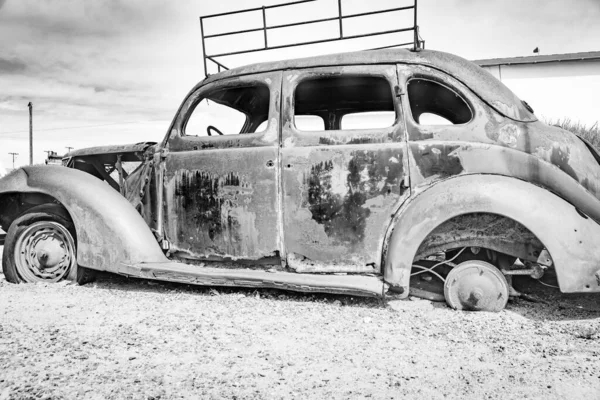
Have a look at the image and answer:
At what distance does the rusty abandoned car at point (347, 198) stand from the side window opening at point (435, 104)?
0.02 meters

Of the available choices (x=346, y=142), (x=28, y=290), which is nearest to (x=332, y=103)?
(x=346, y=142)

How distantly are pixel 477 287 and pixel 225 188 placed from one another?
2057 mm

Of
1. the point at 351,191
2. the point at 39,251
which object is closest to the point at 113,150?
the point at 39,251

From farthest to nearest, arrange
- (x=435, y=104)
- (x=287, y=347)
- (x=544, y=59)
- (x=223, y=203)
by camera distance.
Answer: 1. (x=544, y=59)
2. (x=435, y=104)
3. (x=223, y=203)
4. (x=287, y=347)

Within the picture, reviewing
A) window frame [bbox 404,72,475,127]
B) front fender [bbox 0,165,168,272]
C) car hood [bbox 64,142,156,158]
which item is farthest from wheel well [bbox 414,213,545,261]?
car hood [bbox 64,142,156,158]

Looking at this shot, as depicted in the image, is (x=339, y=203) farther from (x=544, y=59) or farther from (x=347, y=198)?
(x=544, y=59)

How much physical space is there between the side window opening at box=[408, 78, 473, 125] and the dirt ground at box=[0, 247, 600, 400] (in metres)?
1.45

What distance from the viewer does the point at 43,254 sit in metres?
4.03

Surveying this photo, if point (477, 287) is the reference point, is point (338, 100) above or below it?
above

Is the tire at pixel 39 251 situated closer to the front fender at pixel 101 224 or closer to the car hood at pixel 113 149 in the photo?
the front fender at pixel 101 224

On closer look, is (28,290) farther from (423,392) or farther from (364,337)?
(423,392)

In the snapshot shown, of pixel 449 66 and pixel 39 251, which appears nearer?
pixel 449 66

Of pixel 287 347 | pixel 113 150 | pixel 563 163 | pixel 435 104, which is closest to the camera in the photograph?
pixel 287 347

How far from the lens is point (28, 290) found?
149 inches
